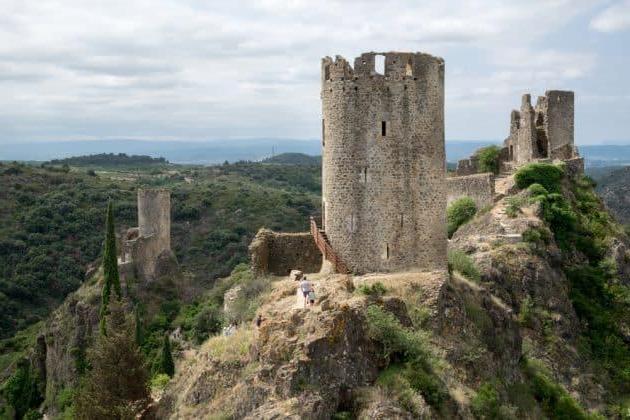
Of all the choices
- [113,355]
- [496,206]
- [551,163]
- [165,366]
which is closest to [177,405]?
[113,355]

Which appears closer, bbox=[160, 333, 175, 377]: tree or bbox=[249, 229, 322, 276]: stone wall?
bbox=[249, 229, 322, 276]: stone wall

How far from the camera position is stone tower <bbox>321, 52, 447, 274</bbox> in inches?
894

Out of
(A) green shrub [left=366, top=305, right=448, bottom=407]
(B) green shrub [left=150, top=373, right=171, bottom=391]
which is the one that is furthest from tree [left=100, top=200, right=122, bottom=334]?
(A) green shrub [left=366, top=305, right=448, bottom=407]

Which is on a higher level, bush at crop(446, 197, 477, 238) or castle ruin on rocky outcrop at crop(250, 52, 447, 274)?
castle ruin on rocky outcrop at crop(250, 52, 447, 274)

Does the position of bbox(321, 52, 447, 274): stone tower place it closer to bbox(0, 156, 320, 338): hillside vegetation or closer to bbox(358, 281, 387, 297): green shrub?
bbox(358, 281, 387, 297): green shrub

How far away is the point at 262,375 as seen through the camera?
1703cm

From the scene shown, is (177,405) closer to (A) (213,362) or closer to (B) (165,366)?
(A) (213,362)

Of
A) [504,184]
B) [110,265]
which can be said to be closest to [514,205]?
[504,184]

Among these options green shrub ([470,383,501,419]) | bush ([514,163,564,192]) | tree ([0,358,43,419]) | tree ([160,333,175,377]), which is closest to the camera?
green shrub ([470,383,501,419])

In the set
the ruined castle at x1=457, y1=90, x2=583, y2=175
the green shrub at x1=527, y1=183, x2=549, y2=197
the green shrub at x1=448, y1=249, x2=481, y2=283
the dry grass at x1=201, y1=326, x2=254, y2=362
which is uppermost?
the ruined castle at x1=457, y1=90, x2=583, y2=175

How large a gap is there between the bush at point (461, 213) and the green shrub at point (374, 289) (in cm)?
1884

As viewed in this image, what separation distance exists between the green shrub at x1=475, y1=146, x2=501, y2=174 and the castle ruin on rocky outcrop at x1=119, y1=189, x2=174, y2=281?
19567 mm

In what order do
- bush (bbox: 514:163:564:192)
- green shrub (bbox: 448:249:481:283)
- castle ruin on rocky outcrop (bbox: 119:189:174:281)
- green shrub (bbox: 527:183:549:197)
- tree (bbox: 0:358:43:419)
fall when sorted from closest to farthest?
green shrub (bbox: 448:249:481:283), green shrub (bbox: 527:183:549:197), bush (bbox: 514:163:564:192), tree (bbox: 0:358:43:419), castle ruin on rocky outcrop (bbox: 119:189:174:281)

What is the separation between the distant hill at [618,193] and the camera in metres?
96.9
